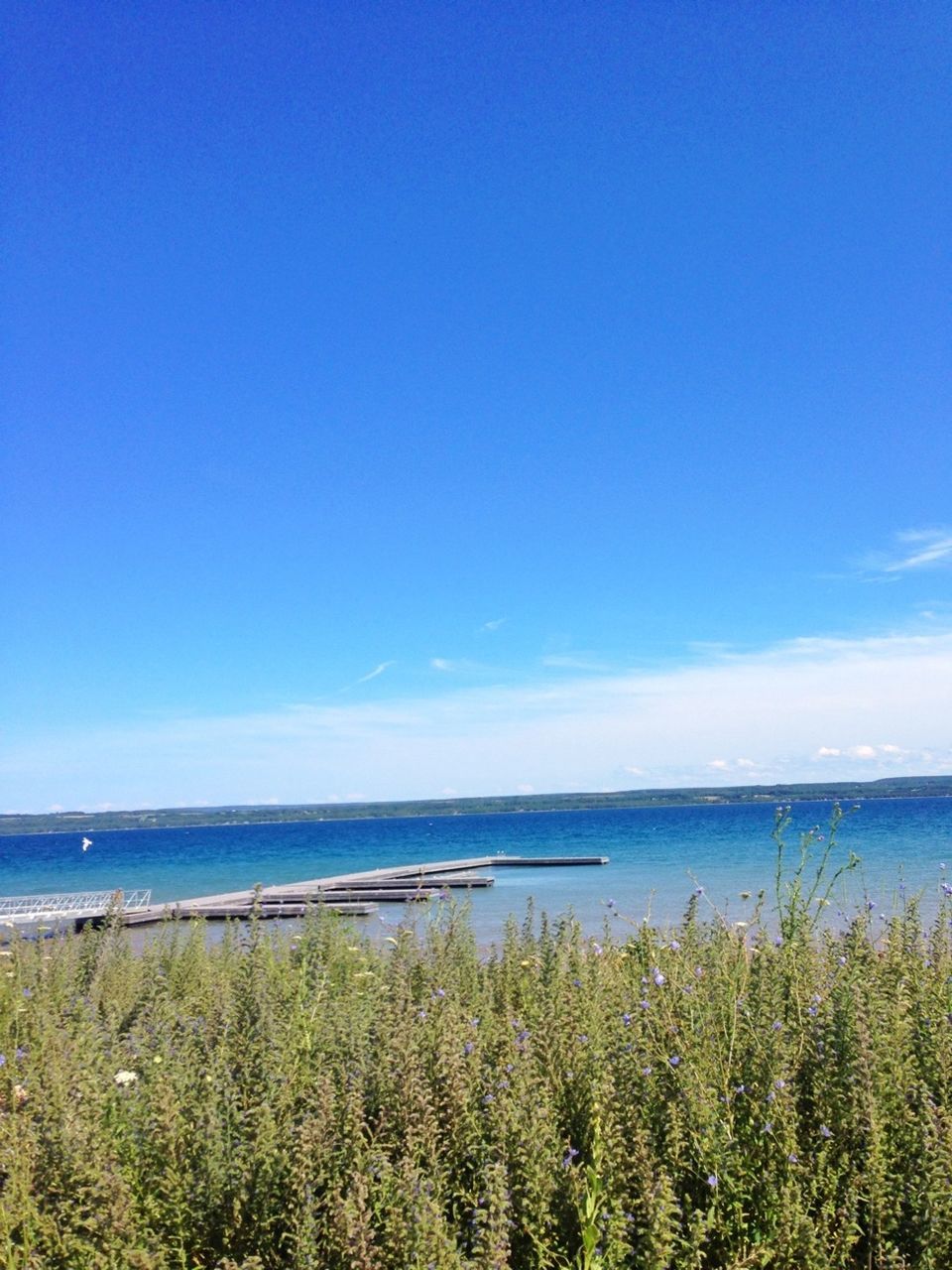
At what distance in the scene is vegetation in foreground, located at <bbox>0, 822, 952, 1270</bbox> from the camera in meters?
2.47

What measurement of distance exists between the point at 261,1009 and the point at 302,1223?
48.0 inches

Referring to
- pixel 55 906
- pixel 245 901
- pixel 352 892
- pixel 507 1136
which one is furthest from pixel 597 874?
pixel 507 1136

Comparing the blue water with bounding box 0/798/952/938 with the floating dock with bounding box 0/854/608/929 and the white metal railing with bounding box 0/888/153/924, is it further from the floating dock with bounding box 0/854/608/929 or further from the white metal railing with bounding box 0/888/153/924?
the white metal railing with bounding box 0/888/153/924

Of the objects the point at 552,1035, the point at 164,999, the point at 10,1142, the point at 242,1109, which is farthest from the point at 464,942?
the point at 10,1142

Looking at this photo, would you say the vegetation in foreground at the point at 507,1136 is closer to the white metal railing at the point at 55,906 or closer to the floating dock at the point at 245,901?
the floating dock at the point at 245,901

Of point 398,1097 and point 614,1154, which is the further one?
point 398,1097

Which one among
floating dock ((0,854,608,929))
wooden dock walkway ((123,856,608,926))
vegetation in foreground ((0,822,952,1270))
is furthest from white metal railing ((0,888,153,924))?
vegetation in foreground ((0,822,952,1270))

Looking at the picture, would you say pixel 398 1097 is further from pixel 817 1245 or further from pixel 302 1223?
pixel 817 1245

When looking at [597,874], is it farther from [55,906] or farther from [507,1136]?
[507,1136]

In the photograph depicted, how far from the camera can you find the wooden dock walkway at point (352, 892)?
19.4 m

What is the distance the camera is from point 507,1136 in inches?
105

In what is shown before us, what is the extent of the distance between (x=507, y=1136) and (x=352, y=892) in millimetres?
24218

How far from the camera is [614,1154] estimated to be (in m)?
2.65

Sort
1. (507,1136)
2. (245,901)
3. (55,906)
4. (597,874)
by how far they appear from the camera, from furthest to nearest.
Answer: (597,874) → (245,901) → (55,906) → (507,1136)
